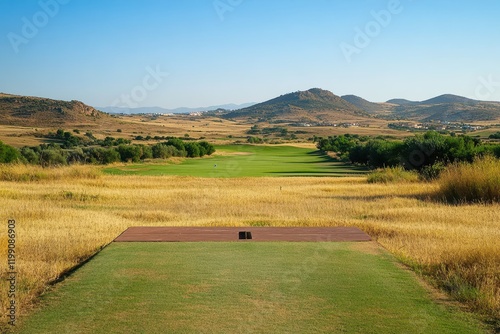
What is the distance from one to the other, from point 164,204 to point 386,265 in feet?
40.9

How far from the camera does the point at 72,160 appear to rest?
4606 centimetres

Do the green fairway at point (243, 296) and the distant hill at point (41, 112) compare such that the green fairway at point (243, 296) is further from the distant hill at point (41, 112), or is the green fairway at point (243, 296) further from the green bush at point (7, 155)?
the distant hill at point (41, 112)

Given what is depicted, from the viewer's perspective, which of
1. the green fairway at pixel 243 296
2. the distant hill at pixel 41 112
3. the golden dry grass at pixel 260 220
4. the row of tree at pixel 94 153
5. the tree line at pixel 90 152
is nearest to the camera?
the green fairway at pixel 243 296

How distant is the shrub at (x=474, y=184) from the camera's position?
1747 centimetres

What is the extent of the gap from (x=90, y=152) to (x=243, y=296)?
46571 millimetres

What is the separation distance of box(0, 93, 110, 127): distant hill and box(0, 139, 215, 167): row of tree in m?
31.5

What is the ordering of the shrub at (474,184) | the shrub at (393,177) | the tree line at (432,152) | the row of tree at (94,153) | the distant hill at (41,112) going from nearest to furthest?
1. the shrub at (474,184)
2. the shrub at (393,177)
3. the tree line at (432,152)
4. the row of tree at (94,153)
5. the distant hill at (41,112)

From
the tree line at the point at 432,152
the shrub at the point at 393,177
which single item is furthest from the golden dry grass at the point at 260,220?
the tree line at the point at 432,152

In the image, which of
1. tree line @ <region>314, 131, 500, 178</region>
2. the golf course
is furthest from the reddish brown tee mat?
tree line @ <region>314, 131, 500, 178</region>

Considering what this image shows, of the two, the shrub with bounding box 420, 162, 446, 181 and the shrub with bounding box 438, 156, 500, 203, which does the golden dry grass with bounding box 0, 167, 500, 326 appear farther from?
the shrub with bounding box 420, 162, 446, 181

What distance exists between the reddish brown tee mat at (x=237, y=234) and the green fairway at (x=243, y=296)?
1.04 metres

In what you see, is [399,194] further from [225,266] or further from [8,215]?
[225,266]

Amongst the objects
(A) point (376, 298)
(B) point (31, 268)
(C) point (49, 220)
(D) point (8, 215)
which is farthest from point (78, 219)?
(A) point (376, 298)

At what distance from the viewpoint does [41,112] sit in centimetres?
9031
